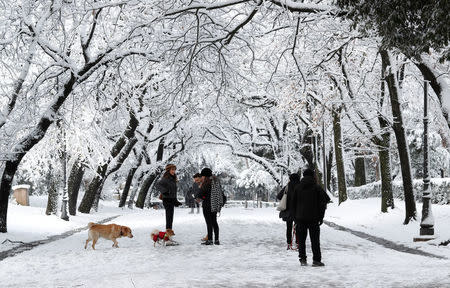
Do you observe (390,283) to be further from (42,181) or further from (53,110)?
(42,181)

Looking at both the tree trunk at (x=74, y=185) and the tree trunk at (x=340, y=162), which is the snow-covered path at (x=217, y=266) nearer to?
the tree trunk at (x=74, y=185)

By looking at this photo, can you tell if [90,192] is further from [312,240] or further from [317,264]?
[317,264]

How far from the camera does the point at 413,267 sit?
880 cm

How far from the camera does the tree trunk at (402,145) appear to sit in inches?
693

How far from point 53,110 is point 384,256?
32.4ft

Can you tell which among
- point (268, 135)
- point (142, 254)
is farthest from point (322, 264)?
point (268, 135)

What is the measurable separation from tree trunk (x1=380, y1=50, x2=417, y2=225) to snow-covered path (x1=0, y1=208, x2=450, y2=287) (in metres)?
4.14

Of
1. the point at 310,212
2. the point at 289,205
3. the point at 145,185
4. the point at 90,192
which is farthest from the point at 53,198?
the point at 145,185

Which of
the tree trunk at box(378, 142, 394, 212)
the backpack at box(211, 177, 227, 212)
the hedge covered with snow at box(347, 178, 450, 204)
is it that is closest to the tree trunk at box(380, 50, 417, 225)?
the tree trunk at box(378, 142, 394, 212)

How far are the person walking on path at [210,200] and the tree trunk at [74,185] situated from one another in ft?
41.5

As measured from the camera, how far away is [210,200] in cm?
1291

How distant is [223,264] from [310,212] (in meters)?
1.79

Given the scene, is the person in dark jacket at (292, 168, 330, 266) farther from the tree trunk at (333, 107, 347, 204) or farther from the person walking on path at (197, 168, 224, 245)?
the tree trunk at (333, 107, 347, 204)

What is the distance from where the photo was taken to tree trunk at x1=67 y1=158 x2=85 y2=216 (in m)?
24.6
